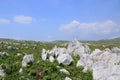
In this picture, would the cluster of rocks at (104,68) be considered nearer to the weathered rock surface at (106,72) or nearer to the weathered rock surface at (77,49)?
the weathered rock surface at (106,72)

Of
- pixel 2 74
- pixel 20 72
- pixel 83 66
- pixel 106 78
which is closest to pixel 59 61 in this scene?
pixel 83 66

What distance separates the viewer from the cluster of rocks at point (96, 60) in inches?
976

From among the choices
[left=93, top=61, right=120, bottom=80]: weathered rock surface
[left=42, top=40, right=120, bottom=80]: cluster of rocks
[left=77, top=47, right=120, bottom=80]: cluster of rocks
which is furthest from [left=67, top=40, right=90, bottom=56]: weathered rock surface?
[left=93, top=61, right=120, bottom=80]: weathered rock surface

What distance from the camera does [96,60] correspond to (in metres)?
35.0

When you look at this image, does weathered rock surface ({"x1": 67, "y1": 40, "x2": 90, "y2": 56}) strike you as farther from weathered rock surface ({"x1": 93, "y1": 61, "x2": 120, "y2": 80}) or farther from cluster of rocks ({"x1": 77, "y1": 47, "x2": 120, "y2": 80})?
weathered rock surface ({"x1": 93, "y1": 61, "x2": 120, "y2": 80})

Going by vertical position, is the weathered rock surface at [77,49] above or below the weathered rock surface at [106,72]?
above

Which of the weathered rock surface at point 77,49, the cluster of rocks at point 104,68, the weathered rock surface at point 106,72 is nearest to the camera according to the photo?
the weathered rock surface at point 106,72

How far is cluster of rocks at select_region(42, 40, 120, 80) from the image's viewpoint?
81.4 feet

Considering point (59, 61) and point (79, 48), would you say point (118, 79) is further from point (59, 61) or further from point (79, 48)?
point (79, 48)

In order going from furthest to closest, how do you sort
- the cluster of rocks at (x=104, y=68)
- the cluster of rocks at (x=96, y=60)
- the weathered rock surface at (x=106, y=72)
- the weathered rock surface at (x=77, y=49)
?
1. the weathered rock surface at (x=77, y=49)
2. the cluster of rocks at (x=96, y=60)
3. the cluster of rocks at (x=104, y=68)
4. the weathered rock surface at (x=106, y=72)

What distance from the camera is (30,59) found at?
123 feet

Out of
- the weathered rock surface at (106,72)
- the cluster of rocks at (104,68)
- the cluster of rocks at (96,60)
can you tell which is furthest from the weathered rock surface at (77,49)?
the weathered rock surface at (106,72)

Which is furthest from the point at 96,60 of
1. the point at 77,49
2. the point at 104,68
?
the point at 77,49

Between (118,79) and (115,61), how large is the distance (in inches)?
414
